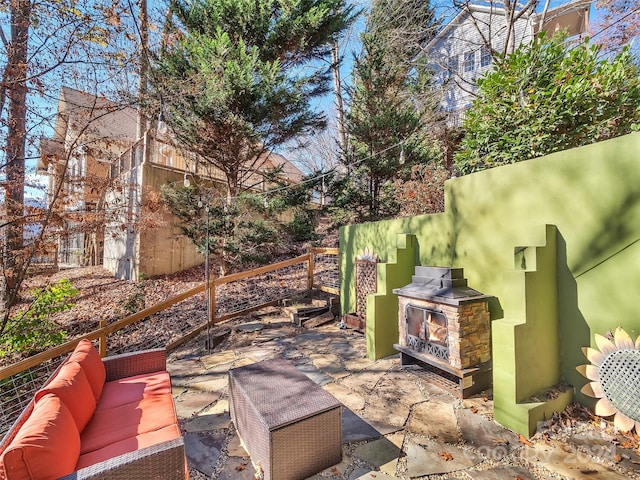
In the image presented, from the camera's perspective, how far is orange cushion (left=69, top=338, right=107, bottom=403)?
2.99 metres

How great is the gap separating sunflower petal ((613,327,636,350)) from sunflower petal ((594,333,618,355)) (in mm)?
54

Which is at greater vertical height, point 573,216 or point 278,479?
point 573,216

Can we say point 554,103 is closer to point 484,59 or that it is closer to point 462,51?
point 484,59

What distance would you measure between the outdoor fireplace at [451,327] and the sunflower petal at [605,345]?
105 centimetres

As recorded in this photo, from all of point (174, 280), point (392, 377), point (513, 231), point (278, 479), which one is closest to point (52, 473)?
point (278, 479)

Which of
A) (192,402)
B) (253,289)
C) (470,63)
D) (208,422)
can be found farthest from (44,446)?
(470,63)

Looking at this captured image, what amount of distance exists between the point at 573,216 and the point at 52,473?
4763 millimetres

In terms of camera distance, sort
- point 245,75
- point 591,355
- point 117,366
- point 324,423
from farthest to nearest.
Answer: point 245,75
point 117,366
point 591,355
point 324,423

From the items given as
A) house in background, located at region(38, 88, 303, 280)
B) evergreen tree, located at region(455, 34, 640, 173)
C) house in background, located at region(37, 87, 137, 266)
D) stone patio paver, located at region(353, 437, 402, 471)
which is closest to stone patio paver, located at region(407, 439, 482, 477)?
stone patio paver, located at region(353, 437, 402, 471)

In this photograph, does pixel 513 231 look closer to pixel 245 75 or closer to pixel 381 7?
pixel 245 75

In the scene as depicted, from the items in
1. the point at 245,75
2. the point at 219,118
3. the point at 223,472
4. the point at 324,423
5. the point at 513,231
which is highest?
the point at 245,75

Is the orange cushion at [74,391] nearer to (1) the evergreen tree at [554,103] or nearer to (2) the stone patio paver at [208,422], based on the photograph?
(2) the stone patio paver at [208,422]

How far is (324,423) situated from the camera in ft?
8.27

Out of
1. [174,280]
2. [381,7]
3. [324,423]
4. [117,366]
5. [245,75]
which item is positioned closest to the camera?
[324,423]
